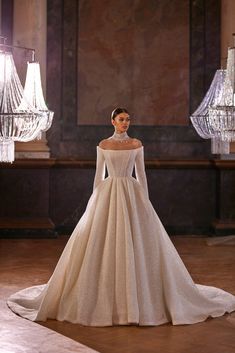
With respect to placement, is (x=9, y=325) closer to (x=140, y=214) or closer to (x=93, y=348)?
(x=93, y=348)

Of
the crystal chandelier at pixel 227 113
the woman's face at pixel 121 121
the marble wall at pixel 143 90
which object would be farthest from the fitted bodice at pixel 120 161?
the marble wall at pixel 143 90

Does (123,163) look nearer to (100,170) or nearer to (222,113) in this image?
(100,170)

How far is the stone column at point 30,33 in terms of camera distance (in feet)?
29.4

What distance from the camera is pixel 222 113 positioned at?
5.88 meters

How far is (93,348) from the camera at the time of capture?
4.35 m

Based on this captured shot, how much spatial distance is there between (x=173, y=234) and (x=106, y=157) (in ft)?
14.3

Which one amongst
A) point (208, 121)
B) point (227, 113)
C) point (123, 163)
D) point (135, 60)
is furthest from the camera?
point (135, 60)

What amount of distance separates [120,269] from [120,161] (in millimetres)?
785

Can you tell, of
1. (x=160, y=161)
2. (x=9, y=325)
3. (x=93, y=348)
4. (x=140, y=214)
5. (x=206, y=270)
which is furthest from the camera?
(x=160, y=161)

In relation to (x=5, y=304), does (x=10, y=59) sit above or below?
above

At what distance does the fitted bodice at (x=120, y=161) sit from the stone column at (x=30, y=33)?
3.78 m

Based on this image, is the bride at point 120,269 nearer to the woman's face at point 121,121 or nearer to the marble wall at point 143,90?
the woman's face at point 121,121

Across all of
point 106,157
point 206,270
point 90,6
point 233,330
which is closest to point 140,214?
point 106,157

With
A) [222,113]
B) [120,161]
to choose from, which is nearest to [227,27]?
[222,113]
